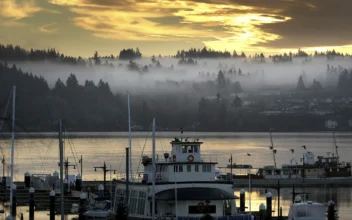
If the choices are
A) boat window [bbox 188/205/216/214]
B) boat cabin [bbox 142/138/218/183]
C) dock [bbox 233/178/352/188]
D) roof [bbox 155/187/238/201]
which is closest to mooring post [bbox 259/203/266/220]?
boat cabin [bbox 142/138/218/183]

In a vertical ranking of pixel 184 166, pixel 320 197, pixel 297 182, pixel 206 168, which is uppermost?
pixel 297 182

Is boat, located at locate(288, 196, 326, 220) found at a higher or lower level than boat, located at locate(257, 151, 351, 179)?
lower

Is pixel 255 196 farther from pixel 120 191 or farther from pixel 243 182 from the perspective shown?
pixel 120 191

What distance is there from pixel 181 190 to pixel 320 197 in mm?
55533

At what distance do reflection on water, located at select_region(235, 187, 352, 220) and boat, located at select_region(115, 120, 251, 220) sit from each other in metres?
26.4

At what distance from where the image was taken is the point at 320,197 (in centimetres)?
12238

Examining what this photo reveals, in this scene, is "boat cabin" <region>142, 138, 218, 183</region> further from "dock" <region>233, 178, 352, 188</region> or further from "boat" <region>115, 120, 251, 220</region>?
"dock" <region>233, 178, 352, 188</region>

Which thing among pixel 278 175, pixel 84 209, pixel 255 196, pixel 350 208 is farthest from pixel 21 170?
pixel 84 209

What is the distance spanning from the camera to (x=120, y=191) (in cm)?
7781

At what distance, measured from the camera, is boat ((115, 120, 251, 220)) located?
6925 cm

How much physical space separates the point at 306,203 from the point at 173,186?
11.5m

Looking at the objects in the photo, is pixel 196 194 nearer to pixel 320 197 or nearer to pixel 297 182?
pixel 320 197

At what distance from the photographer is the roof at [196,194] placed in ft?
227

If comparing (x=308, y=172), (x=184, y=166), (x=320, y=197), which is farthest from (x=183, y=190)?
(x=308, y=172)
